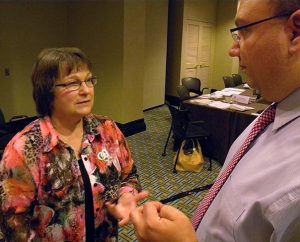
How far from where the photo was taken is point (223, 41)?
8.29 metres

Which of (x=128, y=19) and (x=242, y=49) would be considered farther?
(x=128, y=19)

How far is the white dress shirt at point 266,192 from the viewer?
558 millimetres

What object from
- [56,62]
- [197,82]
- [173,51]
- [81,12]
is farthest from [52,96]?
[173,51]

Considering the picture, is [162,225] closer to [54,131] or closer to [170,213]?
[170,213]

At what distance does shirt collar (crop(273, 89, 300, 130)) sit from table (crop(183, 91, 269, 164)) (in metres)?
2.86

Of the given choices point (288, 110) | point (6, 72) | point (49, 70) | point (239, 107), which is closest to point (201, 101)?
point (239, 107)

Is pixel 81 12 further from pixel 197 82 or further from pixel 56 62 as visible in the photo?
pixel 56 62

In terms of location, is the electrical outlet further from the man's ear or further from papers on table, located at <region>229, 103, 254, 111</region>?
the man's ear

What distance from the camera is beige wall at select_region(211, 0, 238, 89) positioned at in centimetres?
803

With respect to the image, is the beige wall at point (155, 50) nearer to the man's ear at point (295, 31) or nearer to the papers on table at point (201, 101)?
the papers on table at point (201, 101)

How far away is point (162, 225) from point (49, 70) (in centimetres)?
98

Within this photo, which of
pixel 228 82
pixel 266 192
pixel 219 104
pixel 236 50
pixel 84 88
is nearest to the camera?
pixel 266 192

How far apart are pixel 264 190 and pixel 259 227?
8cm

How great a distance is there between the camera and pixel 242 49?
2.40 ft
